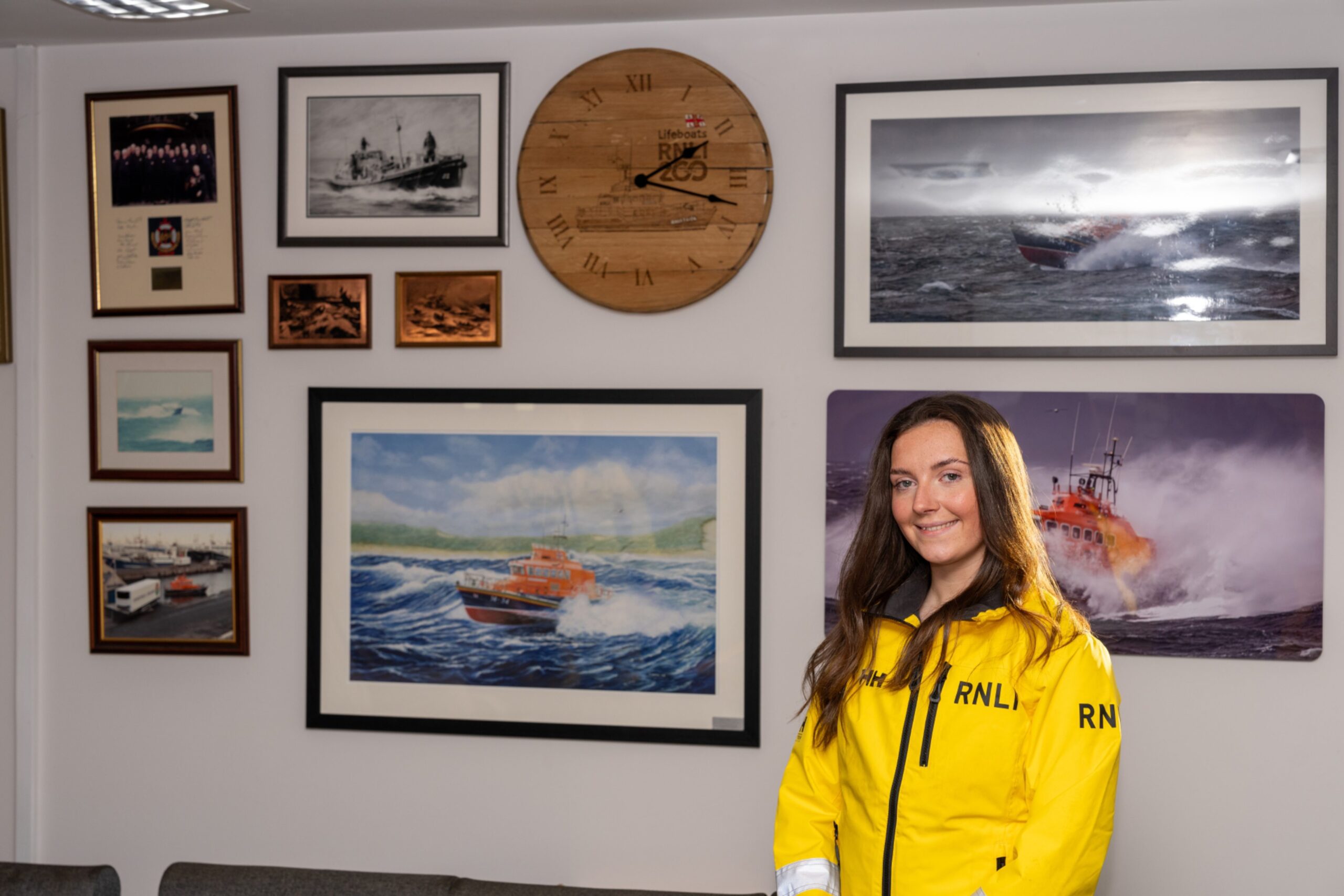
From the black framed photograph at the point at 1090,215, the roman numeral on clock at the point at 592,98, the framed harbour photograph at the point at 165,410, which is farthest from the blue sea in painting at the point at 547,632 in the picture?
the roman numeral on clock at the point at 592,98

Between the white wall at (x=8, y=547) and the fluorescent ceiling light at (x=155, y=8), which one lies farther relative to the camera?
the white wall at (x=8, y=547)

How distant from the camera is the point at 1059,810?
4.42 feet

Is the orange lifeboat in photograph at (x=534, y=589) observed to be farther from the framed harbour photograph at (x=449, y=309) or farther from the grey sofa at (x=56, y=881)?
the grey sofa at (x=56, y=881)

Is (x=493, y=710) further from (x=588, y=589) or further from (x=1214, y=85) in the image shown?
(x=1214, y=85)

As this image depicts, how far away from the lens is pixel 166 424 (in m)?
2.53

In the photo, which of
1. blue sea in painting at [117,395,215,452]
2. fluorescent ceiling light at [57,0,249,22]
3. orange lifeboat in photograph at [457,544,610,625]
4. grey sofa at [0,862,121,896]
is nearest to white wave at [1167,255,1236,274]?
orange lifeboat in photograph at [457,544,610,625]

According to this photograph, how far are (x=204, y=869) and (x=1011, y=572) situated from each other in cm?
159

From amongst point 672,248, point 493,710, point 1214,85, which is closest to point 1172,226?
point 1214,85

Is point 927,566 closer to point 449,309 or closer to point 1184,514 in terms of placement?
point 1184,514

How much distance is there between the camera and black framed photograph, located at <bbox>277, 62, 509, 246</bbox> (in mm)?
2422

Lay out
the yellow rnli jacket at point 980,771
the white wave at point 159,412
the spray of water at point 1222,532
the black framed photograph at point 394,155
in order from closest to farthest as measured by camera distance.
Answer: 1. the yellow rnli jacket at point 980,771
2. the spray of water at point 1222,532
3. the black framed photograph at point 394,155
4. the white wave at point 159,412

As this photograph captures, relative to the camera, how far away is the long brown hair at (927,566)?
1476mm

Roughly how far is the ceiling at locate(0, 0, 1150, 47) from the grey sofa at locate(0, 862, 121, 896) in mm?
1834

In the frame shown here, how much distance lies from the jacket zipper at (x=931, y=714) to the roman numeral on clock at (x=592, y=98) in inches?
60.9
